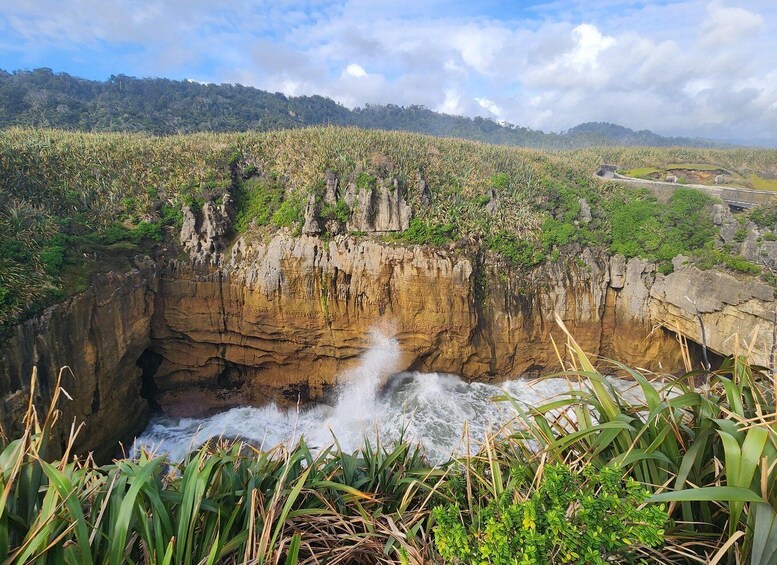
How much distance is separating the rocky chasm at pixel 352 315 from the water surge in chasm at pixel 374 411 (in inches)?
17.0

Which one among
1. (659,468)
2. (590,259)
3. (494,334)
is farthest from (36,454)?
(590,259)

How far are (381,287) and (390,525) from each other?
10028 mm

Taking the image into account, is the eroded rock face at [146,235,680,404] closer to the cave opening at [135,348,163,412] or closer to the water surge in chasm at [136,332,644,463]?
the cave opening at [135,348,163,412]

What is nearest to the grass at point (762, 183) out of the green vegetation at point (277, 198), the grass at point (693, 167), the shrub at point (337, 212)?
the grass at point (693, 167)

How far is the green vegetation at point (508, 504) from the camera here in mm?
1343

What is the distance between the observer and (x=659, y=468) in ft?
5.93

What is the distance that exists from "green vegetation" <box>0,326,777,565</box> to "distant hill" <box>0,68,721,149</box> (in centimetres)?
3590

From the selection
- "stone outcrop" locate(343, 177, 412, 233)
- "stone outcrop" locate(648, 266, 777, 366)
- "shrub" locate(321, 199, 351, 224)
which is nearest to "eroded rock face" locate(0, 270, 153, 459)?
"shrub" locate(321, 199, 351, 224)

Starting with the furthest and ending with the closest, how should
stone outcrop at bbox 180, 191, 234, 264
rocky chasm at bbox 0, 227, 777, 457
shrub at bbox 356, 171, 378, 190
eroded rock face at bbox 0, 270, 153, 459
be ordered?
1. shrub at bbox 356, 171, 378, 190
2. stone outcrop at bbox 180, 191, 234, 264
3. rocky chasm at bbox 0, 227, 777, 457
4. eroded rock face at bbox 0, 270, 153, 459

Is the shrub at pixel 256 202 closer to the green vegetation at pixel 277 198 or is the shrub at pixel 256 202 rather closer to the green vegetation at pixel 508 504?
the green vegetation at pixel 277 198

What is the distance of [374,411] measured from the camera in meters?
12.1

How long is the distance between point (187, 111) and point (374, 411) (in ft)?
143

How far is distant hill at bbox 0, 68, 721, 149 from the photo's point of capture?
3234 centimetres

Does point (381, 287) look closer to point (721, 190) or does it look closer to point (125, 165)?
point (125, 165)
